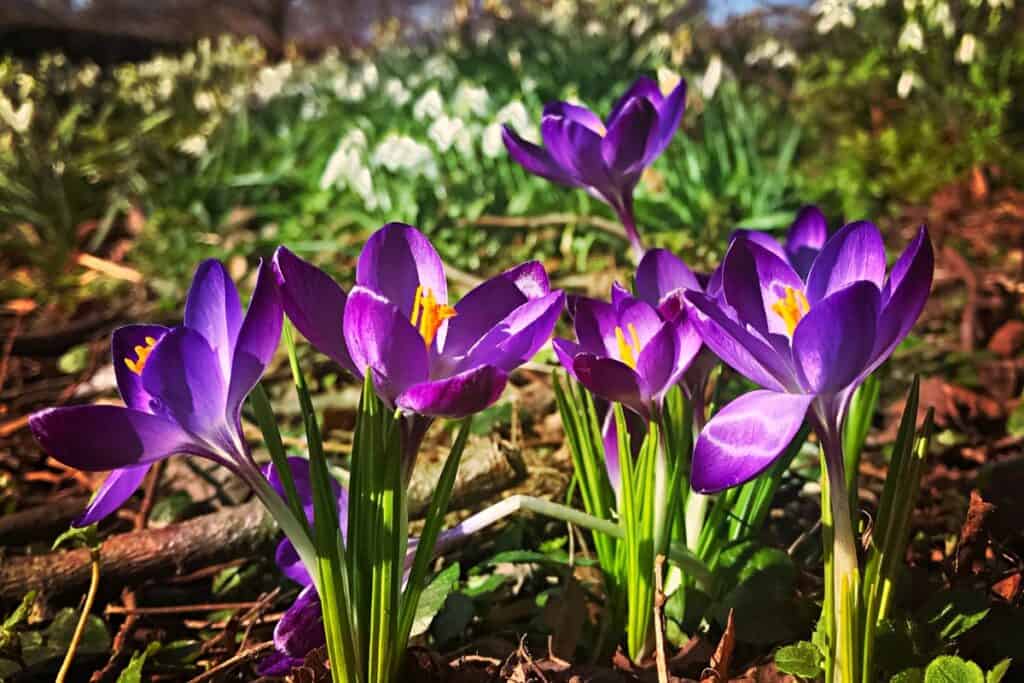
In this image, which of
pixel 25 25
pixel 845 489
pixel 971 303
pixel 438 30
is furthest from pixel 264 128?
pixel 845 489

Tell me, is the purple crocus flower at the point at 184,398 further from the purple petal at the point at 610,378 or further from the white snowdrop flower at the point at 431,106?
the white snowdrop flower at the point at 431,106

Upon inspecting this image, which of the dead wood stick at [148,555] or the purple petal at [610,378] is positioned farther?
the dead wood stick at [148,555]

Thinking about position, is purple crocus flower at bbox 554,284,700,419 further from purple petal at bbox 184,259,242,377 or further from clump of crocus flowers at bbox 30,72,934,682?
purple petal at bbox 184,259,242,377

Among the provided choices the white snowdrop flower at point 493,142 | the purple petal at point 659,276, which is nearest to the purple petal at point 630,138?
the purple petal at point 659,276

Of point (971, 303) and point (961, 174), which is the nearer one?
point (971, 303)

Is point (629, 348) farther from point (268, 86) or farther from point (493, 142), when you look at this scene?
point (268, 86)

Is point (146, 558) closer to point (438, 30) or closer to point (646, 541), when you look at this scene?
point (646, 541)
